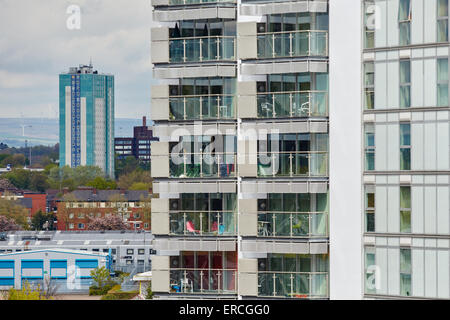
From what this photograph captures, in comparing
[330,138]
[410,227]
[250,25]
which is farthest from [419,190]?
[250,25]

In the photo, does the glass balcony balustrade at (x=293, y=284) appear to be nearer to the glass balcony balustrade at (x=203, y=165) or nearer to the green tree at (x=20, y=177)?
the glass balcony balustrade at (x=203, y=165)

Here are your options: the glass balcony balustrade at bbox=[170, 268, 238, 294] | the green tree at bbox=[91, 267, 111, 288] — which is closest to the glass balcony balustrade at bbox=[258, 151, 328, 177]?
the glass balcony balustrade at bbox=[170, 268, 238, 294]

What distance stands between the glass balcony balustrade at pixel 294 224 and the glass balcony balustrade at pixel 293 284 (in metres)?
0.39

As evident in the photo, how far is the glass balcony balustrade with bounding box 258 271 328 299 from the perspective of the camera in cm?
768

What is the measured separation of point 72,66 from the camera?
74.7 ft

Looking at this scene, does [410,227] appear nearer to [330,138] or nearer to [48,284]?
[330,138]

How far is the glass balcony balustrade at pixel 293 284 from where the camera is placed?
7.68 meters

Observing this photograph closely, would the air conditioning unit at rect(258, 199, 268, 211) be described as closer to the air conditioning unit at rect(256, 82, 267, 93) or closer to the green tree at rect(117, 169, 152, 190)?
the air conditioning unit at rect(256, 82, 267, 93)

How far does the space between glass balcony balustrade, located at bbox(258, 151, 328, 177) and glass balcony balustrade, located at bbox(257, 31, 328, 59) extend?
0.99 meters

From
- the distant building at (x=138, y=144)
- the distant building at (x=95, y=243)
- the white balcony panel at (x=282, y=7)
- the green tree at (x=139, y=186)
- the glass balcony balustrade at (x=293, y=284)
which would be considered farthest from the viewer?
the distant building at (x=95, y=243)

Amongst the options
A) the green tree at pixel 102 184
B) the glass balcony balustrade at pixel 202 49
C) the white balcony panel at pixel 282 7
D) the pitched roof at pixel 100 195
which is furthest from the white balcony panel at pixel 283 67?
the pitched roof at pixel 100 195

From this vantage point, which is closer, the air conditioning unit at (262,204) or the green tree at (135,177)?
the air conditioning unit at (262,204)
